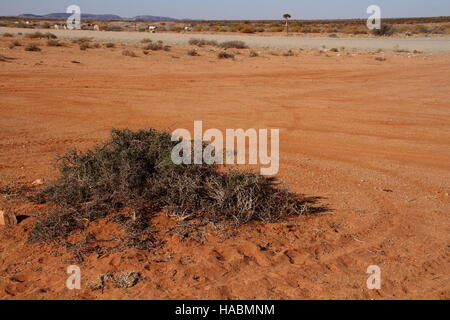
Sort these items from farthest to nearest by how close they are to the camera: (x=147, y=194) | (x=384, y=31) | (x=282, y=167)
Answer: (x=384, y=31) → (x=282, y=167) → (x=147, y=194)

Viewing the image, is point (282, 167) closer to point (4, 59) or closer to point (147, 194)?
point (147, 194)

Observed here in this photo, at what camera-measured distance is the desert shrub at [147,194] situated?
17.4 ft

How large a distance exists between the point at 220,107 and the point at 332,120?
3.02 meters

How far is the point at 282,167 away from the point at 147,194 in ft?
8.97

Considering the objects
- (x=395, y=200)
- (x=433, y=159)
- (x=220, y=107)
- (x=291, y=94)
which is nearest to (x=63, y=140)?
(x=220, y=107)

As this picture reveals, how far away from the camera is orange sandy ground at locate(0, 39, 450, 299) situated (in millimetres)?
4348

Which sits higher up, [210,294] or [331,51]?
[331,51]

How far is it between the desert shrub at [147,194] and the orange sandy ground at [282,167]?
0.24 meters

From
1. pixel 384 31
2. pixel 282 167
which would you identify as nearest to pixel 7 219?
pixel 282 167

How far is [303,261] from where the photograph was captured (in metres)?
4.68

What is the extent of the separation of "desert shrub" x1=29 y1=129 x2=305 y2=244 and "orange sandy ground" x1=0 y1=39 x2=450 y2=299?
0.24 m

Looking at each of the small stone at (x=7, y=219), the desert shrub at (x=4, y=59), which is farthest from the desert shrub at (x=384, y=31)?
the small stone at (x=7, y=219)

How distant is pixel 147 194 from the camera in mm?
5586

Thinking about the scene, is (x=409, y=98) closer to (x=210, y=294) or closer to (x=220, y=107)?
(x=220, y=107)
